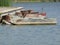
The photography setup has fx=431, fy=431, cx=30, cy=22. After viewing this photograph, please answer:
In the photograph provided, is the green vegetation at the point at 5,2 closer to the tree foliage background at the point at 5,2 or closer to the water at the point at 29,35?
the tree foliage background at the point at 5,2

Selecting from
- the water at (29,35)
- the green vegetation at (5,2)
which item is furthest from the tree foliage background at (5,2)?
the water at (29,35)

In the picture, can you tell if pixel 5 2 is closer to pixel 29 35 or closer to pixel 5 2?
pixel 5 2

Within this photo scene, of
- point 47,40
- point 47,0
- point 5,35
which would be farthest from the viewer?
point 47,0

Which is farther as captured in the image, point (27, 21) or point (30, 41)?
point (27, 21)

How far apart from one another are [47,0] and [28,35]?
270 feet

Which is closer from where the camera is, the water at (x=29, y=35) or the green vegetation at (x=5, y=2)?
the water at (x=29, y=35)

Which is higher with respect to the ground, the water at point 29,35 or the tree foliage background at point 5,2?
the water at point 29,35

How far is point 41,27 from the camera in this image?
27.9 metres

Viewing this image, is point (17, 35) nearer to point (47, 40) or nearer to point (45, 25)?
point (47, 40)

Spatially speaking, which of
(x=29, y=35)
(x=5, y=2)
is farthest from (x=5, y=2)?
(x=29, y=35)

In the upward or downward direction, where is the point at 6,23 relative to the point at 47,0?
upward

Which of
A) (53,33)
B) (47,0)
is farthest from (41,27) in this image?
(47,0)

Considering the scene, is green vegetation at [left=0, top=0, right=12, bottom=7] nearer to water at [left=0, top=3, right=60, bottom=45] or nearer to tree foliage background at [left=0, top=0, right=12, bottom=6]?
tree foliage background at [left=0, top=0, right=12, bottom=6]

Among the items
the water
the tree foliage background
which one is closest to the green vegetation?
the tree foliage background
